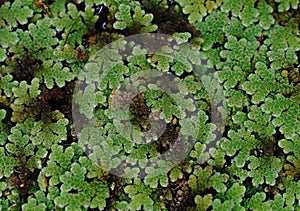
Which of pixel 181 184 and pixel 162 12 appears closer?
pixel 181 184

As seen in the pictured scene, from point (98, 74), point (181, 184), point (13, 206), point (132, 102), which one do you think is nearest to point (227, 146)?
point (181, 184)

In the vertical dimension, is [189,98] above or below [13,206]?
above

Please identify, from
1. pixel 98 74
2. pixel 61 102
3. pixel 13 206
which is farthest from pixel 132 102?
pixel 13 206

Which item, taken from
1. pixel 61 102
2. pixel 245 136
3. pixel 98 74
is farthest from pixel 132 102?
pixel 245 136

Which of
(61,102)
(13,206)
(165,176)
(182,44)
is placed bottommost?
(13,206)

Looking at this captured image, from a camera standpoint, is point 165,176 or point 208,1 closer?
point 165,176

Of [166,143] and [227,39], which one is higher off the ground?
[227,39]

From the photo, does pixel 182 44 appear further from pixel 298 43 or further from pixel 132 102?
pixel 298 43

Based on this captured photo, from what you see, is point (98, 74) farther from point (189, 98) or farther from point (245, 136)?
point (245, 136)

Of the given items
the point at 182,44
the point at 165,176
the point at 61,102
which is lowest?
the point at 165,176
